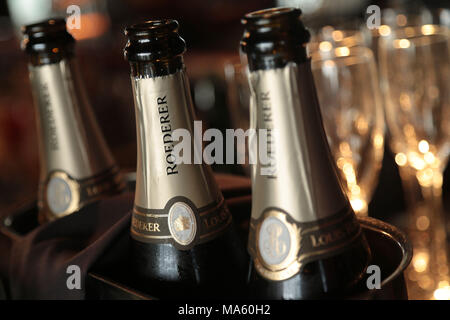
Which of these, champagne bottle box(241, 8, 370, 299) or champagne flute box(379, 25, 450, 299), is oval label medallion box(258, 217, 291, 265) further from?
champagne flute box(379, 25, 450, 299)

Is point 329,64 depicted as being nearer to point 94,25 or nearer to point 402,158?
point 402,158

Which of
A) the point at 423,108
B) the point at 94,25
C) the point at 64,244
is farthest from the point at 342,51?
the point at 94,25

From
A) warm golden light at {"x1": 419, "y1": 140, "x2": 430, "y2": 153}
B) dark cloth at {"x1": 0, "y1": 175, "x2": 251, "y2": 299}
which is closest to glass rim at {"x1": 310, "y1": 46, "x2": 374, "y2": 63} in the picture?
warm golden light at {"x1": 419, "y1": 140, "x2": 430, "y2": 153}

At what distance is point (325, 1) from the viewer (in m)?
2.32

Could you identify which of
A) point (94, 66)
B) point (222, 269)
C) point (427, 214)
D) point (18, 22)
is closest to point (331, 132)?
point (427, 214)

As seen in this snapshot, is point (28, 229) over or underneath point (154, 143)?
underneath

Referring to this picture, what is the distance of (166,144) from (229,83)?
0.38 meters

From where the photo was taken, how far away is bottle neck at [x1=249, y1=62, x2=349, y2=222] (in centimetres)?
37

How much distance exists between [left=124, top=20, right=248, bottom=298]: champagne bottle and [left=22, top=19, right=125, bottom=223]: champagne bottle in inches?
3.8

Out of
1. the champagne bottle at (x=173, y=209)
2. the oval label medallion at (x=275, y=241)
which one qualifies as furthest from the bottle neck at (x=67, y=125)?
the oval label medallion at (x=275, y=241)

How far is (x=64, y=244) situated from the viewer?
0.49 meters

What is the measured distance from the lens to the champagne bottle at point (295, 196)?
0.36 meters
